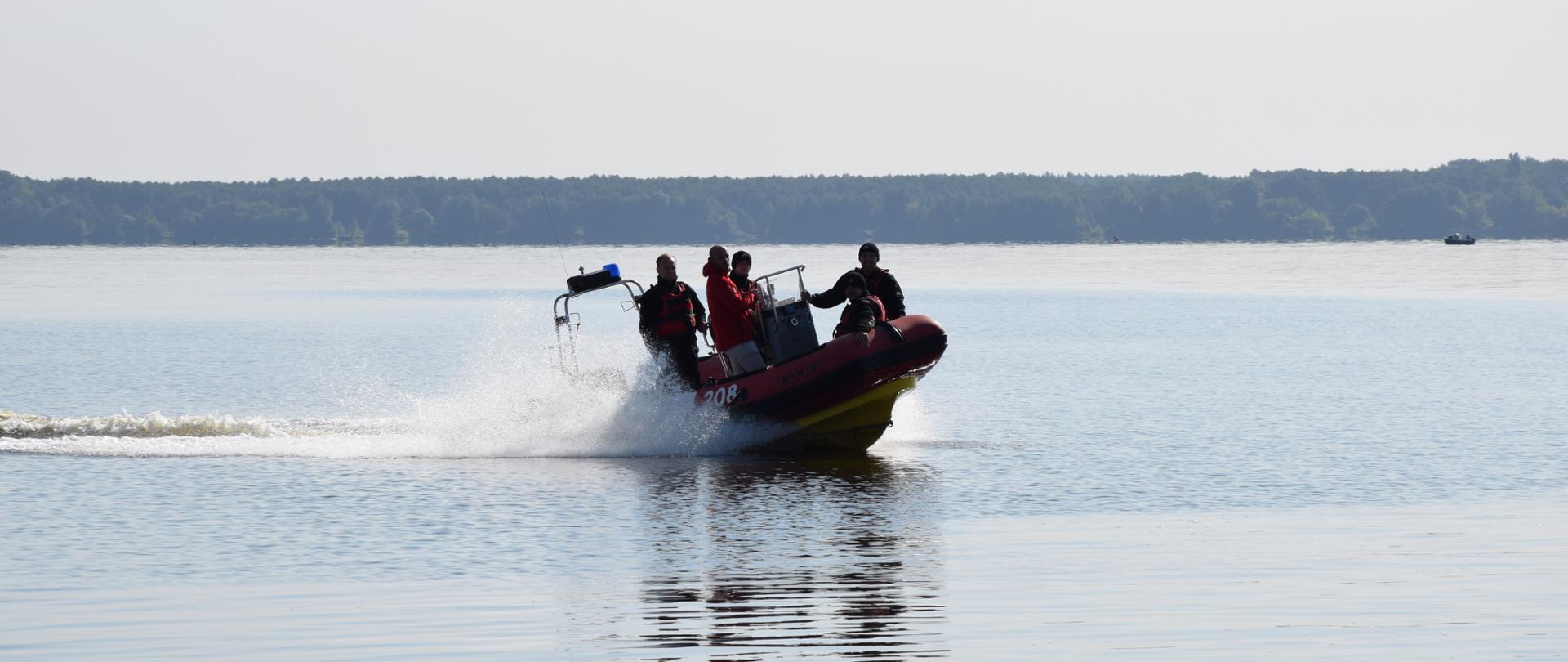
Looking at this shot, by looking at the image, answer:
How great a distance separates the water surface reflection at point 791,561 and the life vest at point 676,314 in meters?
1.14

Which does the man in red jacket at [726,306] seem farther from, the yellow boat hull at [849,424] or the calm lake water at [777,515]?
the yellow boat hull at [849,424]

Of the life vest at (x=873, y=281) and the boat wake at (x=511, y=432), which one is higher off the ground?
the life vest at (x=873, y=281)

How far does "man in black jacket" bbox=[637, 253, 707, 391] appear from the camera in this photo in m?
14.8

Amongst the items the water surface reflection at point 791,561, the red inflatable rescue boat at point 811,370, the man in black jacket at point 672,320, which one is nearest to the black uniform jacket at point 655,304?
the man in black jacket at point 672,320

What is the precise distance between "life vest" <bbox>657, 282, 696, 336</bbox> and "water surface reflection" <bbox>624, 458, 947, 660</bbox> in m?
1.14

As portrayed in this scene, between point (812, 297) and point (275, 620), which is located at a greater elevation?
point (812, 297)

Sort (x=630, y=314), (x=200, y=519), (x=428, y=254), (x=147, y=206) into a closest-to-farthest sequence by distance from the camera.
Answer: (x=200, y=519)
(x=630, y=314)
(x=428, y=254)
(x=147, y=206)

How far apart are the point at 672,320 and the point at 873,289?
1.70 meters

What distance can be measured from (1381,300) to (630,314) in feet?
78.0

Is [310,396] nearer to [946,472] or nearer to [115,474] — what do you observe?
[115,474]

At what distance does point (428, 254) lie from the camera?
5536 inches

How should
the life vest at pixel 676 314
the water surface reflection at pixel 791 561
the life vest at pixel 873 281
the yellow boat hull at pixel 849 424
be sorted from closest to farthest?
the water surface reflection at pixel 791 561 → the life vest at pixel 676 314 → the life vest at pixel 873 281 → the yellow boat hull at pixel 849 424

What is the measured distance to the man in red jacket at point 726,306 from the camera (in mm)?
14781

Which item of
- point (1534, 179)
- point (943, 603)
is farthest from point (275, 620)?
point (1534, 179)
